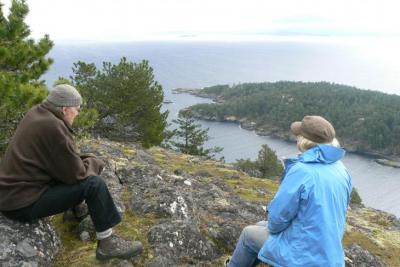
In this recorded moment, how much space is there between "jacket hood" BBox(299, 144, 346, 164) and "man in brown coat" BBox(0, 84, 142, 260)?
10.3 ft

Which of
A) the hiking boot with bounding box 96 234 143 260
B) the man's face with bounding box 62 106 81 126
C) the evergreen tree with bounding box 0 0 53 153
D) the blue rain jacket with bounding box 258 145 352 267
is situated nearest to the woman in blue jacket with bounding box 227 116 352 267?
the blue rain jacket with bounding box 258 145 352 267

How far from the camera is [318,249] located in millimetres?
5465

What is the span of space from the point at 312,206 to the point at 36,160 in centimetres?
395

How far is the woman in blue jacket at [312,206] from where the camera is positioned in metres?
5.37

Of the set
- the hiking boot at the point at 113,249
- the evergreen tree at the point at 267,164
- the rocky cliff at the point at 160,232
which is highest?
the hiking boot at the point at 113,249

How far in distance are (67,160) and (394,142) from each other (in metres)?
189

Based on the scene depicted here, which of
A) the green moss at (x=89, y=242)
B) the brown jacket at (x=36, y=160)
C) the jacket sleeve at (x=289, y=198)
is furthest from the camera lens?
the green moss at (x=89, y=242)

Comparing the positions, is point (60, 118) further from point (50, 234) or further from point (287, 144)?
point (287, 144)

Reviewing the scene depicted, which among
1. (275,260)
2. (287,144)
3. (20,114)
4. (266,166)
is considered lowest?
(287,144)

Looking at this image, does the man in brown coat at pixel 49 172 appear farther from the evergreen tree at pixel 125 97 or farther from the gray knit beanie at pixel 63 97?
the evergreen tree at pixel 125 97

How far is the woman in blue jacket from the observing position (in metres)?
5.37

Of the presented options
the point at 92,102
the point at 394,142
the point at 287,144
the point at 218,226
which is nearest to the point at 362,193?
the point at 287,144

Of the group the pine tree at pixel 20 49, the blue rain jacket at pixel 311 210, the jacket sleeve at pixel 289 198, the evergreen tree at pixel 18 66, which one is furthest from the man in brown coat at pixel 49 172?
the pine tree at pixel 20 49

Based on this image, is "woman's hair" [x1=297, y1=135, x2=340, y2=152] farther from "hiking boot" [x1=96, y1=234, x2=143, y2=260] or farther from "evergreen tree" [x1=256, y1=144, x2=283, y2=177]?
"evergreen tree" [x1=256, y1=144, x2=283, y2=177]
